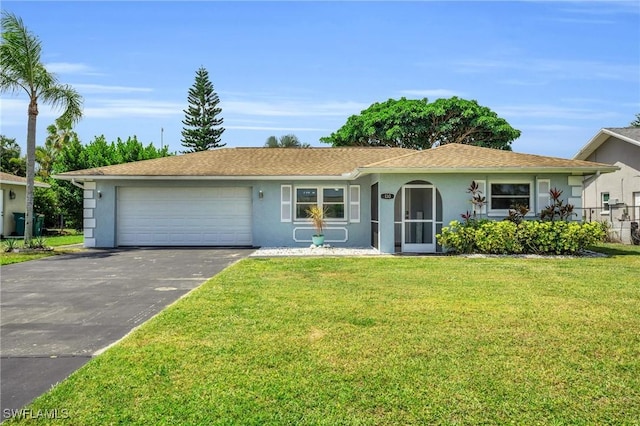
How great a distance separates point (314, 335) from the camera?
16.5ft

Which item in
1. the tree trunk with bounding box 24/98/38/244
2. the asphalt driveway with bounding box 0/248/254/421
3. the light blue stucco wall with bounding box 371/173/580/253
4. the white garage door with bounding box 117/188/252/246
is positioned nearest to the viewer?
the asphalt driveway with bounding box 0/248/254/421

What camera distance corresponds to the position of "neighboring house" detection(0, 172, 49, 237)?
71.3ft

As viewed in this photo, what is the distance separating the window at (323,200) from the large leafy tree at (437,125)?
1977 cm

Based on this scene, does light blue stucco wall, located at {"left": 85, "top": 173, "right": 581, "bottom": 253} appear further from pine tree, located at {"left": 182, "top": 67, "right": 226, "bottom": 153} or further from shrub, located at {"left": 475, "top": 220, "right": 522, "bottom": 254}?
pine tree, located at {"left": 182, "top": 67, "right": 226, "bottom": 153}

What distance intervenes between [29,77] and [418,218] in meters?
14.3

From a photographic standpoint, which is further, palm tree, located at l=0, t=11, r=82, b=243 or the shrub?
palm tree, located at l=0, t=11, r=82, b=243

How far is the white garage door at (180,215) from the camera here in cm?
1698

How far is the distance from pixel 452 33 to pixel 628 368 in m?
11.4

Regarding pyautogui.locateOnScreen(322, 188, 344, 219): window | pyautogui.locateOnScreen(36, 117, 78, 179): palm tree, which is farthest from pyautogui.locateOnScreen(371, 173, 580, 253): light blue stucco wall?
pyautogui.locateOnScreen(36, 117, 78, 179): palm tree

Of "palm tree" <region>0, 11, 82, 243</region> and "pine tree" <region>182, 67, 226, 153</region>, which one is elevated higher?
"pine tree" <region>182, 67, 226, 153</region>

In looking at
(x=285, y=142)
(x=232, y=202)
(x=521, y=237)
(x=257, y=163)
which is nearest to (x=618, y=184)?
(x=521, y=237)

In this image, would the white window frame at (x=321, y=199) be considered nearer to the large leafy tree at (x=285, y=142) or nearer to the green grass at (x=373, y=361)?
the green grass at (x=373, y=361)

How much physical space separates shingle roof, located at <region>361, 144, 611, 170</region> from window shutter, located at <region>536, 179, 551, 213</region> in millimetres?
672

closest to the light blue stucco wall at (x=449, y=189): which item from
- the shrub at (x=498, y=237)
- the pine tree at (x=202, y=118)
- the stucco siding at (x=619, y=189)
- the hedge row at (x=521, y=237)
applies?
the hedge row at (x=521, y=237)
